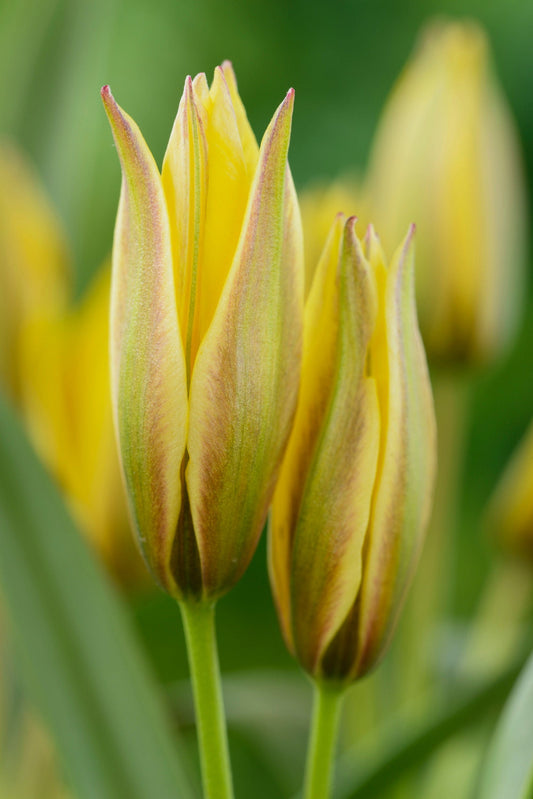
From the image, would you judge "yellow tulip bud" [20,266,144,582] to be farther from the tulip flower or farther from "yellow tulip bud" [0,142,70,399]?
the tulip flower

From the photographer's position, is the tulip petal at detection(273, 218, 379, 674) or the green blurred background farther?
the green blurred background

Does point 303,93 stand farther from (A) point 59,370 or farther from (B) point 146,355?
(B) point 146,355

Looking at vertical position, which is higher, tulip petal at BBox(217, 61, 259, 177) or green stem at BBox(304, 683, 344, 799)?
tulip petal at BBox(217, 61, 259, 177)

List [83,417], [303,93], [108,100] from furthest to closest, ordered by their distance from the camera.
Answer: [303,93], [83,417], [108,100]

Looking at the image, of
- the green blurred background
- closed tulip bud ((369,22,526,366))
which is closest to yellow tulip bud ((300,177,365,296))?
closed tulip bud ((369,22,526,366))

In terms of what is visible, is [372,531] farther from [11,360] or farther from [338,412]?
[11,360]

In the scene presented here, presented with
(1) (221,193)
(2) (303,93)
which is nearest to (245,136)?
(1) (221,193)

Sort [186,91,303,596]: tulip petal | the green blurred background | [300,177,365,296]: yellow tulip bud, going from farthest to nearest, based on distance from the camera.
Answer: the green blurred background
[300,177,365,296]: yellow tulip bud
[186,91,303,596]: tulip petal

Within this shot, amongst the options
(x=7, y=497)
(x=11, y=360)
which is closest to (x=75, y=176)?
(x=11, y=360)
